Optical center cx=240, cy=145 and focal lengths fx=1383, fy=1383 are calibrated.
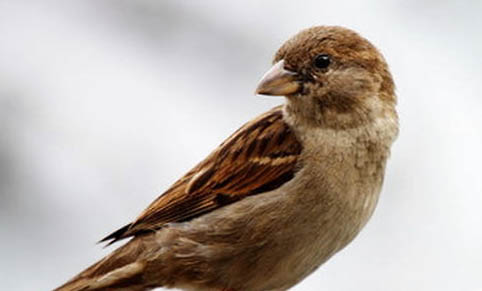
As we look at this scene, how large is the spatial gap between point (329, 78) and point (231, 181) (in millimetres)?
565

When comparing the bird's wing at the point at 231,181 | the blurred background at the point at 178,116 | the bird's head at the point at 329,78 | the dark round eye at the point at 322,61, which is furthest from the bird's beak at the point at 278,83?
the blurred background at the point at 178,116

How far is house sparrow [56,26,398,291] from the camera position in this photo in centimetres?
525

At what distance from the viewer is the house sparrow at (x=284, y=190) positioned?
17.2ft

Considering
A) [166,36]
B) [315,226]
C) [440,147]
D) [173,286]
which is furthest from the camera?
[166,36]

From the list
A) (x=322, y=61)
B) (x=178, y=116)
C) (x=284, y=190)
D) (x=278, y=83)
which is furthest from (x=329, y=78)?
(x=178, y=116)

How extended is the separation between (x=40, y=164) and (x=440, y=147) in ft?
6.76

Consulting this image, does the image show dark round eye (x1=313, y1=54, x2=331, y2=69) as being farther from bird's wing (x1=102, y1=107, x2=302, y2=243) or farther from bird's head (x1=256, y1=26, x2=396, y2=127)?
bird's wing (x1=102, y1=107, x2=302, y2=243)

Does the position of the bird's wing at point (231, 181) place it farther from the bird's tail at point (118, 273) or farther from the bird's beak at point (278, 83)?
the bird's beak at point (278, 83)

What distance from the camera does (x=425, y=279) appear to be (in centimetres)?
670

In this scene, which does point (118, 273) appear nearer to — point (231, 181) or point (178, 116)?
point (231, 181)

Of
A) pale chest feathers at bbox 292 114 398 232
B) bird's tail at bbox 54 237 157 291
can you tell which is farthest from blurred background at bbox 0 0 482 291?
pale chest feathers at bbox 292 114 398 232

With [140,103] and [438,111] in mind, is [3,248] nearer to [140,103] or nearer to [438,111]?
[140,103]

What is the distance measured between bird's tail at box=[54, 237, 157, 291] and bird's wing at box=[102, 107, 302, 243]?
0.08 meters

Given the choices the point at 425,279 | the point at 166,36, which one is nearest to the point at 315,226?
the point at 425,279
